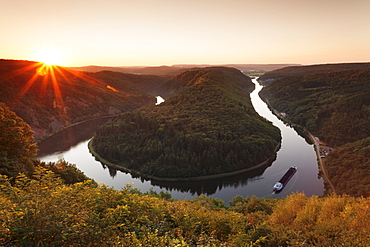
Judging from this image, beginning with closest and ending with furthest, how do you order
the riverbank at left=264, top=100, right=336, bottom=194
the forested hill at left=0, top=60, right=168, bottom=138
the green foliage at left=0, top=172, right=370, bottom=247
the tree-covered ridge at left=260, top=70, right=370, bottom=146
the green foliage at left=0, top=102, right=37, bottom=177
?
the green foliage at left=0, top=172, right=370, bottom=247 < the green foliage at left=0, top=102, right=37, bottom=177 < the riverbank at left=264, top=100, right=336, bottom=194 < the tree-covered ridge at left=260, top=70, right=370, bottom=146 < the forested hill at left=0, top=60, right=168, bottom=138

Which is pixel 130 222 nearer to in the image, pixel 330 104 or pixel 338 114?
pixel 338 114

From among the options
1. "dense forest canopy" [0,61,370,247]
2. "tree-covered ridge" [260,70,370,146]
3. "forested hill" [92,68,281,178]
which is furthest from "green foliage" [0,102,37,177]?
"tree-covered ridge" [260,70,370,146]

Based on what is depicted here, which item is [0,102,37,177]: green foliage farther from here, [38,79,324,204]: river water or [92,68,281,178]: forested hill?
[92,68,281,178]: forested hill

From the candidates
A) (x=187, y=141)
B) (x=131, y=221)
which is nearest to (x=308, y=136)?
(x=187, y=141)

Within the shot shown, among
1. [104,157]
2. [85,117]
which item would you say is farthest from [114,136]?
[85,117]

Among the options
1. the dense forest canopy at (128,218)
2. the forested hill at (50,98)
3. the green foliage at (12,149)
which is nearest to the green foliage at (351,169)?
the dense forest canopy at (128,218)

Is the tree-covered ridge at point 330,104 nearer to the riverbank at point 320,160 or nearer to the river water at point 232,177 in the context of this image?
the riverbank at point 320,160
